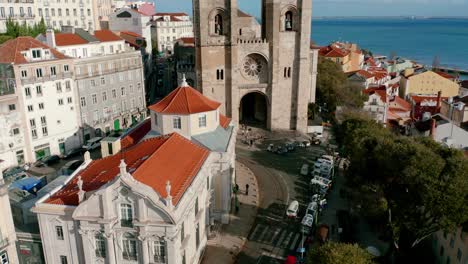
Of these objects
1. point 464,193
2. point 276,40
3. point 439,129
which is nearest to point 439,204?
point 464,193

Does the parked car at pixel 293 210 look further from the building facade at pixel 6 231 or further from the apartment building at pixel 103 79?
the apartment building at pixel 103 79

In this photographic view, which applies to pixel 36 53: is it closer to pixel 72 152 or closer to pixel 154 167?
pixel 72 152

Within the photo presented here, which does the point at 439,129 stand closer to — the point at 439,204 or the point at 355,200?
the point at 355,200

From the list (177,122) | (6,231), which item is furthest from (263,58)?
(6,231)

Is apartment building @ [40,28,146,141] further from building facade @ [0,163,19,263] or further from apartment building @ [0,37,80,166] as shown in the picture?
building facade @ [0,163,19,263]

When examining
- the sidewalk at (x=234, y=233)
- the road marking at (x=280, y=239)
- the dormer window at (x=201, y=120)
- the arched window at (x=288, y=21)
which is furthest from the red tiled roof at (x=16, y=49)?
the road marking at (x=280, y=239)

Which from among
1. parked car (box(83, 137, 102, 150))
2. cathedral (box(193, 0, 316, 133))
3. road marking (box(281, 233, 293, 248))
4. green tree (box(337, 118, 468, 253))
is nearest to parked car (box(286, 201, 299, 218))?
road marking (box(281, 233, 293, 248))
